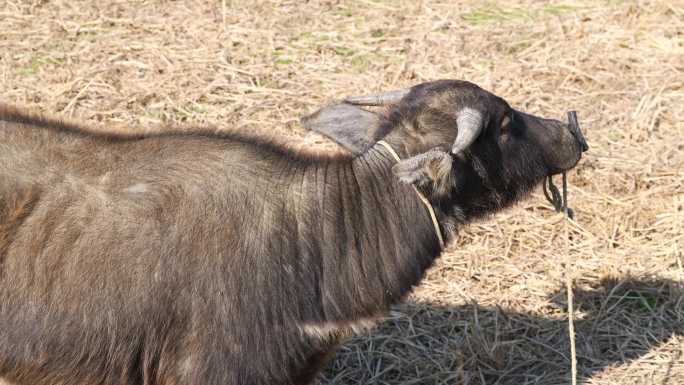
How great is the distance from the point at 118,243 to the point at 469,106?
1.91 metres

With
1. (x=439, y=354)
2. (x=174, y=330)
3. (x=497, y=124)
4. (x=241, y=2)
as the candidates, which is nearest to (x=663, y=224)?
(x=439, y=354)

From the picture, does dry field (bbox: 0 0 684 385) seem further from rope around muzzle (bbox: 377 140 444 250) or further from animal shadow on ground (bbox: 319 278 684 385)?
rope around muzzle (bbox: 377 140 444 250)

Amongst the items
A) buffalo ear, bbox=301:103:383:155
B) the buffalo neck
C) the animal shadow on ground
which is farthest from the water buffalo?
the animal shadow on ground

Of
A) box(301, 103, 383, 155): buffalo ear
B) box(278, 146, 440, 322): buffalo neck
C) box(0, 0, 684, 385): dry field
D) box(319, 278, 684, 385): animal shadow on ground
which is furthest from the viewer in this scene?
box(0, 0, 684, 385): dry field

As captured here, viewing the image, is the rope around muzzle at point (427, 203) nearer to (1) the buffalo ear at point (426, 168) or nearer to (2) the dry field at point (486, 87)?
(1) the buffalo ear at point (426, 168)

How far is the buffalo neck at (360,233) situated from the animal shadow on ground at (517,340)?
1277mm

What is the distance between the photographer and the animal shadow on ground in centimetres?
634

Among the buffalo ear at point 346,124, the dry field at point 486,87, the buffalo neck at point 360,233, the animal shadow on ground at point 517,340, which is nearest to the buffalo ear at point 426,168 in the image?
the buffalo neck at point 360,233

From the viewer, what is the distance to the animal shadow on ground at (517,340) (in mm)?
6336

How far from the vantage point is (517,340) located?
6539 millimetres

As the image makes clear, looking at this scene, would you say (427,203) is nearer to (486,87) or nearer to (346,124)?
(346,124)

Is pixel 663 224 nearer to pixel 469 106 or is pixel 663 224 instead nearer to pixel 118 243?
pixel 469 106

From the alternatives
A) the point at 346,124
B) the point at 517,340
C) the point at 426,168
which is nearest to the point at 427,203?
the point at 426,168

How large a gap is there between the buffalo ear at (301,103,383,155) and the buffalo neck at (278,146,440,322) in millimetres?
242
